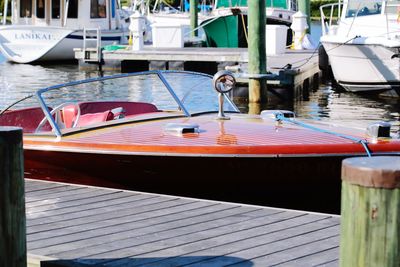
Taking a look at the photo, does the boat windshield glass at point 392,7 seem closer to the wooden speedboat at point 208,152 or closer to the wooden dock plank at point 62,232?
the wooden speedboat at point 208,152

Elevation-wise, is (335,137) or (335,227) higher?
(335,137)

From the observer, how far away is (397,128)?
43.4ft

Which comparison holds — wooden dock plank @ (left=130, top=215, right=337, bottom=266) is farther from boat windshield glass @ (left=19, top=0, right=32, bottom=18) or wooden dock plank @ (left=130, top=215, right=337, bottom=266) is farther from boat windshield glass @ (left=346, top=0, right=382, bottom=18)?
boat windshield glass @ (left=19, top=0, right=32, bottom=18)

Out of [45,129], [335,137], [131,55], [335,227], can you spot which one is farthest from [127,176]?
[131,55]

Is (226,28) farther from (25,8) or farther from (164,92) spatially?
(164,92)

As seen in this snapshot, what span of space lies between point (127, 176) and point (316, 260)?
8.90 ft

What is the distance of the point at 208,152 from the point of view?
6355 mm

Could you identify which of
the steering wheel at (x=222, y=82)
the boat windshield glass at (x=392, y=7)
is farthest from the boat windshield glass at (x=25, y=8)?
the steering wheel at (x=222, y=82)

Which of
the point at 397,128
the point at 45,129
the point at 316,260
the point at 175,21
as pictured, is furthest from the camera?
the point at 175,21

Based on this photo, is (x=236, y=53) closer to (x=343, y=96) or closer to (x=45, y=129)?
Result: (x=343, y=96)

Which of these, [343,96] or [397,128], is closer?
[397,128]

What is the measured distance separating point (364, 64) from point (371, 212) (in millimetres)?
14348

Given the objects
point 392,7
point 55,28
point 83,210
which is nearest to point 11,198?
point 83,210

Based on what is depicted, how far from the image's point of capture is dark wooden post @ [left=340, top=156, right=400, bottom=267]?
2.86m
